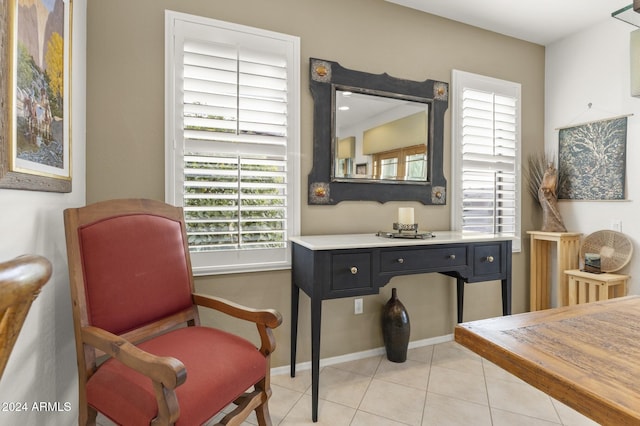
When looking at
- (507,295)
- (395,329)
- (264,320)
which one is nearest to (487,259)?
(507,295)

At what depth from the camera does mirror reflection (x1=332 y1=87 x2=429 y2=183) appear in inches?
93.5

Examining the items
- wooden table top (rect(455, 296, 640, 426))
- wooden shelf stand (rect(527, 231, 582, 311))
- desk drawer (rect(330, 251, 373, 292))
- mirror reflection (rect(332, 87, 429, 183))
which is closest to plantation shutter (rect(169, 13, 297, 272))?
mirror reflection (rect(332, 87, 429, 183))

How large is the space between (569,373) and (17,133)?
1.70m

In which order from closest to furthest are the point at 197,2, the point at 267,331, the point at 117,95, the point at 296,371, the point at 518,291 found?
the point at 267,331, the point at 117,95, the point at 197,2, the point at 296,371, the point at 518,291

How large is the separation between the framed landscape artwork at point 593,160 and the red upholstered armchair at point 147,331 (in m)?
2.99

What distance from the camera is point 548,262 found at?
3127mm

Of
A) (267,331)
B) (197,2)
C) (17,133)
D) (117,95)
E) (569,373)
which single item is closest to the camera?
(569,373)

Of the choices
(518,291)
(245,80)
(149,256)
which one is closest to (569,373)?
(149,256)

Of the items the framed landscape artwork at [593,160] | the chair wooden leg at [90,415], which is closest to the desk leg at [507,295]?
the framed landscape artwork at [593,160]

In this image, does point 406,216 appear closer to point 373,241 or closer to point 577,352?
point 373,241

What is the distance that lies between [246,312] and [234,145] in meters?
1.09

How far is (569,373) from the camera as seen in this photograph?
708 mm

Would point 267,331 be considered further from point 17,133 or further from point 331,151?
point 331,151

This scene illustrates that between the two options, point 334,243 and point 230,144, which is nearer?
point 334,243
